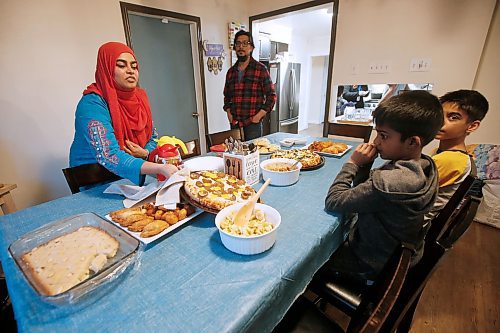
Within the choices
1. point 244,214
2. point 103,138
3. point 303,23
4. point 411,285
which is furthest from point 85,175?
point 303,23

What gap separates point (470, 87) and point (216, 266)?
A: 2.86 m

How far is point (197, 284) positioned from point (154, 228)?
26 cm

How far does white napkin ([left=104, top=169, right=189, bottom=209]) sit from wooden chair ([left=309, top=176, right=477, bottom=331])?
0.69 m

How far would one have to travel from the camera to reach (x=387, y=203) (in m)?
0.77

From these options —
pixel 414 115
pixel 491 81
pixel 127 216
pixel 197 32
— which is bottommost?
pixel 127 216

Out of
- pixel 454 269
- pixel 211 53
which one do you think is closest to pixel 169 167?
pixel 454 269

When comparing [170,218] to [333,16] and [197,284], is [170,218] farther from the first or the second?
[333,16]

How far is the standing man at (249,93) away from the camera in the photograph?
2.61m

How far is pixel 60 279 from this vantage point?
21.0 inches

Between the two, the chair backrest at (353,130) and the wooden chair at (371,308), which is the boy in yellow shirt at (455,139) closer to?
the wooden chair at (371,308)

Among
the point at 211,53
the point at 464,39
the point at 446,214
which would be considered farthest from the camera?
the point at 211,53

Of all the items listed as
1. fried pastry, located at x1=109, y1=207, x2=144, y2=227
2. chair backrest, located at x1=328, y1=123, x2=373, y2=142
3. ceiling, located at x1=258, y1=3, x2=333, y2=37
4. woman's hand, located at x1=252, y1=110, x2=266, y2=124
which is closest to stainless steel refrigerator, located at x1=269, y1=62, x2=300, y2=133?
ceiling, located at x1=258, y1=3, x2=333, y2=37

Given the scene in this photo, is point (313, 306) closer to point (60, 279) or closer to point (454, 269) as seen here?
point (60, 279)

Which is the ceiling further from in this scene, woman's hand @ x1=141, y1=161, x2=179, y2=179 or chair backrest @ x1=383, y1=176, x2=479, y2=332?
chair backrest @ x1=383, y1=176, x2=479, y2=332
